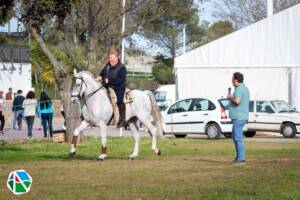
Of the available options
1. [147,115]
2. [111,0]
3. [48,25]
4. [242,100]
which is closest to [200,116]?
[111,0]

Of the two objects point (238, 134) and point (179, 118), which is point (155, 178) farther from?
point (179, 118)

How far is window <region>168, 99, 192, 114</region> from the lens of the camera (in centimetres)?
3503

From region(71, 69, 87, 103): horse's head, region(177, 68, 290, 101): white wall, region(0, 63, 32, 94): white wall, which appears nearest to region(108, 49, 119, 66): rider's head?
region(71, 69, 87, 103): horse's head

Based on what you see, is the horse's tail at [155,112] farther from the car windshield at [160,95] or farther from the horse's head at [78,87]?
the car windshield at [160,95]

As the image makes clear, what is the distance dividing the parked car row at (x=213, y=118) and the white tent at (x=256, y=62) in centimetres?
479

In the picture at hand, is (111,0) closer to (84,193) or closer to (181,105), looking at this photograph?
(181,105)

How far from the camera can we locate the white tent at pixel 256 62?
40.6 m

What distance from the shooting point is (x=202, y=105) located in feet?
114

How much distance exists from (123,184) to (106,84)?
537 cm

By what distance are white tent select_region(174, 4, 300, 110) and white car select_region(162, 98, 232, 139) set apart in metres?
6.13

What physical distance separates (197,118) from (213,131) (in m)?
0.94

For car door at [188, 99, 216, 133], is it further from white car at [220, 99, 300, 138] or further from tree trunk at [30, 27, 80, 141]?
tree trunk at [30, 27, 80, 141]

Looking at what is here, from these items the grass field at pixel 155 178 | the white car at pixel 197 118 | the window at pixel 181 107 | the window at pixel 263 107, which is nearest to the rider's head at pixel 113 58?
the grass field at pixel 155 178

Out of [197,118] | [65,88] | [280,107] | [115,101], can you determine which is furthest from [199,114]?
[115,101]
